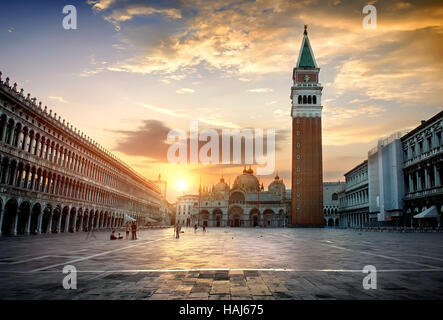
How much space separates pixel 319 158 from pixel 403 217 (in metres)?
27.4

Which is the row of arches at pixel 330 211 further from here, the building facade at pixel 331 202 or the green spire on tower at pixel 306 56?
the green spire on tower at pixel 306 56

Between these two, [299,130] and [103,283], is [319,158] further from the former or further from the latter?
[103,283]

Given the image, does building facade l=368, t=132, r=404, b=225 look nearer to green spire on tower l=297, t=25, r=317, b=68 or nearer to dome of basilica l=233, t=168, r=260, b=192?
green spire on tower l=297, t=25, r=317, b=68

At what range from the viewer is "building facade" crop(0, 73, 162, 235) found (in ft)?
78.5

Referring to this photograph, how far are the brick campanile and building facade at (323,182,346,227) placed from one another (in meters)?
40.0

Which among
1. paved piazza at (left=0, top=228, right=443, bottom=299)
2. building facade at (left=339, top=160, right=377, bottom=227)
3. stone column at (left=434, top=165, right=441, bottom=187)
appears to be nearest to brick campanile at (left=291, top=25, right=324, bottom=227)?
building facade at (left=339, top=160, right=377, bottom=227)

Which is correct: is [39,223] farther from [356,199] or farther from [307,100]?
[307,100]

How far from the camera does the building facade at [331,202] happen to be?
103 metres

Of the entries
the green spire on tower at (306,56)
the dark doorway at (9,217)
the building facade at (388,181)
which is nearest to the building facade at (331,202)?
the green spire on tower at (306,56)

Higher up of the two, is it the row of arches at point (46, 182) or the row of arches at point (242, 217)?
the row of arches at point (46, 182)

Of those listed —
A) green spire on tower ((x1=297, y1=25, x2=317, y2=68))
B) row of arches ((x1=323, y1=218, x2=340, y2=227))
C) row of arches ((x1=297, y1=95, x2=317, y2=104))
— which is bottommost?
row of arches ((x1=323, y1=218, x2=340, y2=227))

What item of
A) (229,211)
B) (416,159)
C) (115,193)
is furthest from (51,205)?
(229,211)

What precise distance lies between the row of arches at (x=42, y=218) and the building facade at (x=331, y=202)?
79314 millimetres
